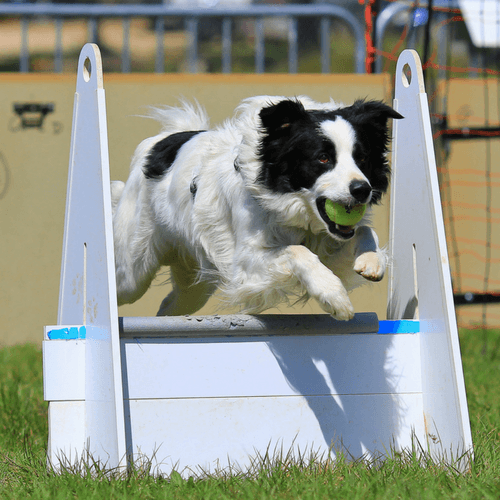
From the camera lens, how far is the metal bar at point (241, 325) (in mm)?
2490

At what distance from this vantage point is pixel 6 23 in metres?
6.04

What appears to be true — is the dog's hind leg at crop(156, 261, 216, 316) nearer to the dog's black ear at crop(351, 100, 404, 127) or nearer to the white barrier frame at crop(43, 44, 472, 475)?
the white barrier frame at crop(43, 44, 472, 475)

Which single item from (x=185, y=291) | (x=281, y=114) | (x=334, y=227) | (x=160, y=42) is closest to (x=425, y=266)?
(x=334, y=227)

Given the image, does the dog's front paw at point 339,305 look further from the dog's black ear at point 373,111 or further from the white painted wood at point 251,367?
the dog's black ear at point 373,111

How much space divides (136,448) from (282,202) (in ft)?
3.53

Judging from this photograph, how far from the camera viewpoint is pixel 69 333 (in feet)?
8.87

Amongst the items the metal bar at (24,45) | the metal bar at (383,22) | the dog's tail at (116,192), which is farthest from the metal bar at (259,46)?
the dog's tail at (116,192)

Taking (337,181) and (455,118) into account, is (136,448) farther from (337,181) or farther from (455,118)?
(455,118)

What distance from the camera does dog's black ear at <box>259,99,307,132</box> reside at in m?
Answer: 2.81

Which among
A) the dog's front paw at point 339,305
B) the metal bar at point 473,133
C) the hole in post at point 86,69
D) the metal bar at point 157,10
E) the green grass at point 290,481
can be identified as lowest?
the green grass at point 290,481

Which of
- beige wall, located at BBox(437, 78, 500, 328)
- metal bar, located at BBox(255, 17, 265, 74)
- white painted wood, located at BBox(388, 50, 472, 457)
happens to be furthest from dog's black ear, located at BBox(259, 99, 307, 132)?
beige wall, located at BBox(437, 78, 500, 328)

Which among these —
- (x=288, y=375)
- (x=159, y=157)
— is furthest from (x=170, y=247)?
(x=288, y=375)

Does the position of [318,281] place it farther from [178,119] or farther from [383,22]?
[383,22]

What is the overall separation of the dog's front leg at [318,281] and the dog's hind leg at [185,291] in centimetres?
130
